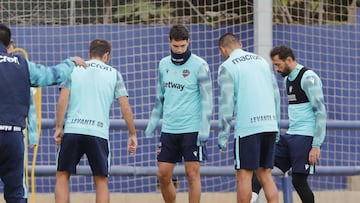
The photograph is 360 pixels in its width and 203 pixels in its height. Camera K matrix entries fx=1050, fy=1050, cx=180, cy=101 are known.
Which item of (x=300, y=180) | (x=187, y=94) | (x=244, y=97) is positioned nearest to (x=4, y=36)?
(x=187, y=94)

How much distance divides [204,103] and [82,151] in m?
1.30

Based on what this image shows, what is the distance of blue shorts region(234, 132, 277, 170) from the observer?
10.1m

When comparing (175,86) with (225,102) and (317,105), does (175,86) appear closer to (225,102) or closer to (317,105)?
(225,102)

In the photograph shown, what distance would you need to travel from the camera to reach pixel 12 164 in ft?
29.9

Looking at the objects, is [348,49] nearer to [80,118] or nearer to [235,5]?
[235,5]

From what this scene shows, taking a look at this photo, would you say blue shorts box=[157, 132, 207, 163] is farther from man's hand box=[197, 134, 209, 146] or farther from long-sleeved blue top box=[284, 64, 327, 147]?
long-sleeved blue top box=[284, 64, 327, 147]

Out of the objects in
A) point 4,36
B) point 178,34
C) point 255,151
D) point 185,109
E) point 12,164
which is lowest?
point 12,164

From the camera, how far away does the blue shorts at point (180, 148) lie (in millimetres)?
10539

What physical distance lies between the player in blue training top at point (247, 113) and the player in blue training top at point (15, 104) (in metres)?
1.71

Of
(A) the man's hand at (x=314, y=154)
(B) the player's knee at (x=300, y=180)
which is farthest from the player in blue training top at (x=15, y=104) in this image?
(B) the player's knee at (x=300, y=180)

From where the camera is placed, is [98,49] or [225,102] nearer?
[225,102]

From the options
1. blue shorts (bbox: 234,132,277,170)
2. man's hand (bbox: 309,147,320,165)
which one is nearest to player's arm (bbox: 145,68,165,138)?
blue shorts (bbox: 234,132,277,170)

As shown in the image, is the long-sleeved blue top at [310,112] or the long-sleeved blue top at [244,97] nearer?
the long-sleeved blue top at [244,97]

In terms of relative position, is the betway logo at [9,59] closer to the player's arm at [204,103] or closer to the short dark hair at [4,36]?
the short dark hair at [4,36]
